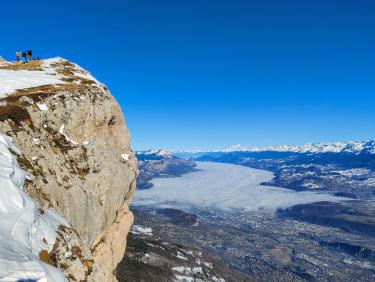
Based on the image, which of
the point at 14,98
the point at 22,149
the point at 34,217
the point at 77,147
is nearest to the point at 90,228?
the point at 77,147

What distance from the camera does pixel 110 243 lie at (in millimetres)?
65562

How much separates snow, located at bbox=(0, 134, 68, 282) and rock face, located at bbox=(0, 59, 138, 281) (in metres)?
1.39

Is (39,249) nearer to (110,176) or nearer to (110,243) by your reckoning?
(110,176)

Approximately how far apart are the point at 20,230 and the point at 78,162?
26.3 meters

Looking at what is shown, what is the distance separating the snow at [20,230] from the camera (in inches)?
911

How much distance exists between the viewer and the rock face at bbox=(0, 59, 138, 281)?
38.9m

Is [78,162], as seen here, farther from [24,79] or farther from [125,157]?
[24,79]

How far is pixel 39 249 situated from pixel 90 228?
983 inches

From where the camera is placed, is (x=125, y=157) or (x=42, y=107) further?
(x=125, y=157)

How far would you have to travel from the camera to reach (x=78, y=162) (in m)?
53.7

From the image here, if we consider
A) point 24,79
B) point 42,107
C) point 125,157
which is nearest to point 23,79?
point 24,79

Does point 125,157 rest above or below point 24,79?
below

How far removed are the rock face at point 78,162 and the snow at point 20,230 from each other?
1.39 meters

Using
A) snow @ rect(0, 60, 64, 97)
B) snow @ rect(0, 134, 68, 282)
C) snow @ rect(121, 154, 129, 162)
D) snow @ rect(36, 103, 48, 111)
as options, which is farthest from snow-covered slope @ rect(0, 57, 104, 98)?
snow @ rect(0, 134, 68, 282)
